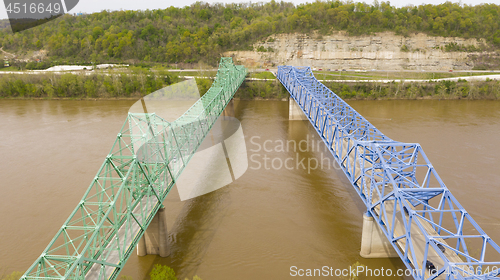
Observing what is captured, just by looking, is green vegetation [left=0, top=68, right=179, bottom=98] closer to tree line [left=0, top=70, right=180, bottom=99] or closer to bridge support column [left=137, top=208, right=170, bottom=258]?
tree line [left=0, top=70, right=180, bottom=99]

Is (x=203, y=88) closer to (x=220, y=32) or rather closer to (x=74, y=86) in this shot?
(x=74, y=86)

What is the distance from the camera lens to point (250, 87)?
2205 inches

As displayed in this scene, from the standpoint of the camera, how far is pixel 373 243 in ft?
54.7

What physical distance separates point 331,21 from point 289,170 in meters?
64.3

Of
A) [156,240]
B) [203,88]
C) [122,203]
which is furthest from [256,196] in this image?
[203,88]

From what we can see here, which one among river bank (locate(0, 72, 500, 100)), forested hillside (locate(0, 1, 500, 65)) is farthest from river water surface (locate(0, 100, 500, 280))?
forested hillside (locate(0, 1, 500, 65))

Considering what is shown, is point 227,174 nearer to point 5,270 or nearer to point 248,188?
point 248,188

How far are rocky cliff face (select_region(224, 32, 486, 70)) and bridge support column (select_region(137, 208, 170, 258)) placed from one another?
64.8 metres

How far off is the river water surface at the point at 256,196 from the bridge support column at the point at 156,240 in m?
0.43

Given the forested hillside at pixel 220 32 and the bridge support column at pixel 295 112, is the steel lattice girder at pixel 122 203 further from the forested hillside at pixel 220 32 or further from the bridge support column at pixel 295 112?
the forested hillside at pixel 220 32

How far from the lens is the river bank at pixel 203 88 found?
54.4 meters

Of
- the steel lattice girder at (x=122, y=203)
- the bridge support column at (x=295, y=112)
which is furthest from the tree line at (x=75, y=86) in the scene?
the steel lattice girder at (x=122, y=203)

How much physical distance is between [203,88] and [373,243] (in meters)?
44.4

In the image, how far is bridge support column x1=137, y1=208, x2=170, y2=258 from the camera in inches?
664
